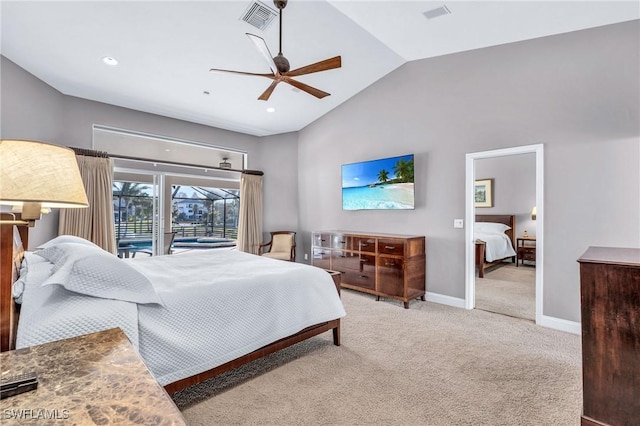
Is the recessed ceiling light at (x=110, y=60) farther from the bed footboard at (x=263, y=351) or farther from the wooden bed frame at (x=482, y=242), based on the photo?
the wooden bed frame at (x=482, y=242)

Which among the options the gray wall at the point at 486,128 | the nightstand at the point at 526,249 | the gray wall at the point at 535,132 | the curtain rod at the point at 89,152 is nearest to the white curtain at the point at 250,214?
the gray wall at the point at 486,128

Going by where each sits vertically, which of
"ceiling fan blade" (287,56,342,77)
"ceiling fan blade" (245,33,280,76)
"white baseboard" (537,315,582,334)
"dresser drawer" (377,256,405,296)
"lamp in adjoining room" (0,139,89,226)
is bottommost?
"white baseboard" (537,315,582,334)

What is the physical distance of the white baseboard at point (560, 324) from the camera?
3.11m

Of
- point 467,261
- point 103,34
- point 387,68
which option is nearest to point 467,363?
point 467,261

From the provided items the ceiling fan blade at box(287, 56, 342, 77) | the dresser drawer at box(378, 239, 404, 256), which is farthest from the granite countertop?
the dresser drawer at box(378, 239, 404, 256)

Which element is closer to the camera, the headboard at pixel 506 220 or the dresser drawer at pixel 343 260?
the dresser drawer at pixel 343 260

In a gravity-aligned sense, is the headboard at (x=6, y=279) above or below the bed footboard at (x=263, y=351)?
above

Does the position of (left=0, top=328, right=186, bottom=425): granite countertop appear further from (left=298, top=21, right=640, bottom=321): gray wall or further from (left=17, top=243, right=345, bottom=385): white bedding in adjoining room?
(left=298, top=21, right=640, bottom=321): gray wall

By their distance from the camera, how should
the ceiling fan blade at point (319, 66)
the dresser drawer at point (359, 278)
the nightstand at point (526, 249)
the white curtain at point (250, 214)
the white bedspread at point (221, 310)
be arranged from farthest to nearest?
the white curtain at point (250, 214), the nightstand at point (526, 249), the dresser drawer at point (359, 278), the ceiling fan blade at point (319, 66), the white bedspread at point (221, 310)

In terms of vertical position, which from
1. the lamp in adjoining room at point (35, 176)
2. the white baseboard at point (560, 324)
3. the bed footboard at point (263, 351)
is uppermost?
the lamp in adjoining room at point (35, 176)

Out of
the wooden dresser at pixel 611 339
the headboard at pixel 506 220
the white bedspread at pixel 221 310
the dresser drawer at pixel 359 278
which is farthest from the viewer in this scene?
the headboard at pixel 506 220

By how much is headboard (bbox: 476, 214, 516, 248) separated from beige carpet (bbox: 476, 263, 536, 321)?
0.49m

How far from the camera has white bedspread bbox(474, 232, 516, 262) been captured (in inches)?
Answer: 189

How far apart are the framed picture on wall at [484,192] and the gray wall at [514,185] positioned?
57mm
